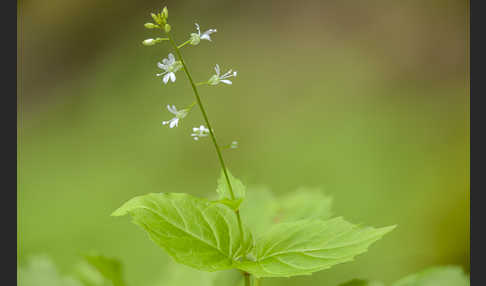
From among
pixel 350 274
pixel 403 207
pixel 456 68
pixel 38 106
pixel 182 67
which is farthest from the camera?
pixel 38 106

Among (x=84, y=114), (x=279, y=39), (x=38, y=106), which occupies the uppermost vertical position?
(x=279, y=39)

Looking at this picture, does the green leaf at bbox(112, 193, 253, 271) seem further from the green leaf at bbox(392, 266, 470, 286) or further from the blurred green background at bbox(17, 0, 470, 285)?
the blurred green background at bbox(17, 0, 470, 285)

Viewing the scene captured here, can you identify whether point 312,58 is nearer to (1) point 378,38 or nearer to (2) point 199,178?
(1) point 378,38

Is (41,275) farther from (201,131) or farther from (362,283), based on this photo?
(362,283)

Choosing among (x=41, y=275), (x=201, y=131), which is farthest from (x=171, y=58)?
(x=41, y=275)

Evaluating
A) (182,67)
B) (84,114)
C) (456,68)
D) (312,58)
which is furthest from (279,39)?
(182,67)

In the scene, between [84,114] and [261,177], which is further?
[84,114]

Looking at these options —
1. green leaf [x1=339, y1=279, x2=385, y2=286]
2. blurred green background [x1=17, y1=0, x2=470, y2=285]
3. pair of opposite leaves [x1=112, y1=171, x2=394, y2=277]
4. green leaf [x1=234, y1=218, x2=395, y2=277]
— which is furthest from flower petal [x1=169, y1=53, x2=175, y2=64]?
blurred green background [x1=17, y1=0, x2=470, y2=285]

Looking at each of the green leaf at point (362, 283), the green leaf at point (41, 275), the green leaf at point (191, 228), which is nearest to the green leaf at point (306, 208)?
the green leaf at point (362, 283)

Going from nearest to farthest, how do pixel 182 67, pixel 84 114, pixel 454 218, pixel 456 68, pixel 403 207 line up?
pixel 182 67, pixel 454 218, pixel 403 207, pixel 456 68, pixel 84 114
